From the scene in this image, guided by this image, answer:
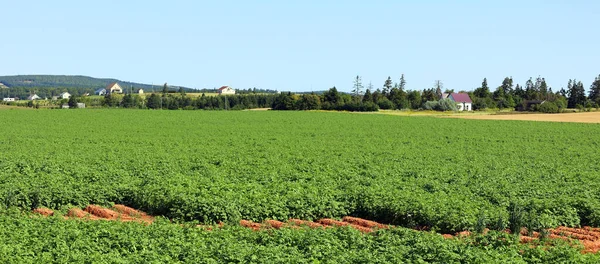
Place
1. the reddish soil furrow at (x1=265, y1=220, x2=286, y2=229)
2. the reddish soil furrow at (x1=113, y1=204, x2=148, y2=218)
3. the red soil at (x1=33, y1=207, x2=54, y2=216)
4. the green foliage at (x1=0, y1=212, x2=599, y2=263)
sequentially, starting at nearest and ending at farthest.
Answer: the green foliage at (x1=0, y1=212, x2=599, y2=263) < the reddish soil furrow at (x1=265, y1=220, x2=286, y2=229) < the red soil at (x1=33, y1=207, x2=54, y2=216) < the reddish soil furrow at (x1=113, y1=204, x2=148, y2=218)

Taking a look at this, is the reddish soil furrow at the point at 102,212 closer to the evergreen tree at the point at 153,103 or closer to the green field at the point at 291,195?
the green field at the point at 291,195

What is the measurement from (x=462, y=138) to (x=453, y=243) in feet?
107

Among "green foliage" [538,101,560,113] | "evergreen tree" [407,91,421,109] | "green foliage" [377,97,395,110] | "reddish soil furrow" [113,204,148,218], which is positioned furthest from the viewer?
"evergreen tree" [407,91,421,109]

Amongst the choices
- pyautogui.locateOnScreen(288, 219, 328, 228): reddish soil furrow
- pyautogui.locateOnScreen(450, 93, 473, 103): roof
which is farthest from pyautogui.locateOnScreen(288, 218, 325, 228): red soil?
pyautogui.locateOnScreen(450, 93, 473, 103): roof

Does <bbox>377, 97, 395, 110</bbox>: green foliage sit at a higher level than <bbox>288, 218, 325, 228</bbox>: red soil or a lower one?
higher

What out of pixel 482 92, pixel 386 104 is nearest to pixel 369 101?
pixel 386 104

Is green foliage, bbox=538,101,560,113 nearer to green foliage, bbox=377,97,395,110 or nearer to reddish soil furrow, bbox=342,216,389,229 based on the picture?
green foliage, bbox=377,97,395,110

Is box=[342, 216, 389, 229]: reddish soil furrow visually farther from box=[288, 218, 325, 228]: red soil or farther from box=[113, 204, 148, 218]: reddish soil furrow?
box=[113, 204, 148, 218]: reddish soil furrow

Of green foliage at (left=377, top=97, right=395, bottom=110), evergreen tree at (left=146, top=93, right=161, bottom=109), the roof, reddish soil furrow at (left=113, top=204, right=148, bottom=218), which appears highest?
the roof

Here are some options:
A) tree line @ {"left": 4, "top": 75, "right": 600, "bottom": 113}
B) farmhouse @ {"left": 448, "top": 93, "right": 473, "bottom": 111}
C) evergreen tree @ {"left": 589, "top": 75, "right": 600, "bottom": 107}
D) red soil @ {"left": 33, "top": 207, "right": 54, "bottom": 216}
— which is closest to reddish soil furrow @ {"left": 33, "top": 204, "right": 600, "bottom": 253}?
red soil @ {"left": 33, "top": 207, "right": 54, "bottom": 216}

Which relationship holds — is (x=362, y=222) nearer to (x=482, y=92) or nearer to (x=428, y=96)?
(x=428, y=96)

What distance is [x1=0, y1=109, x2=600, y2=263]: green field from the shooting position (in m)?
12.5

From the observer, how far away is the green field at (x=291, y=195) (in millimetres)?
12523

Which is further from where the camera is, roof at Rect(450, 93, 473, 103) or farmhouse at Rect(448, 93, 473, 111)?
roof at Rect(450, 93, 473, 103)
